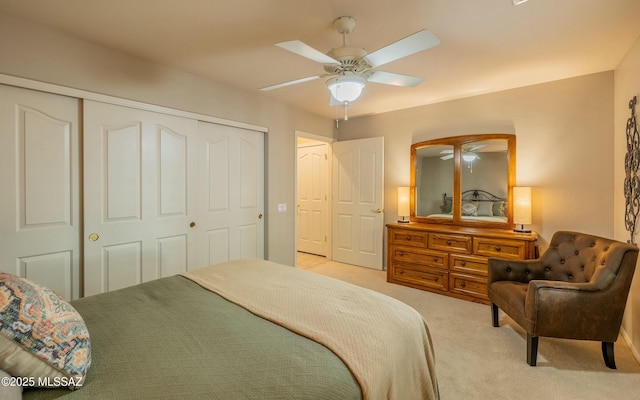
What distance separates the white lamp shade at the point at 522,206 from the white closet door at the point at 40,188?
4.17 meters

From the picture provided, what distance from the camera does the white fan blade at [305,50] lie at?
1577 millimetres

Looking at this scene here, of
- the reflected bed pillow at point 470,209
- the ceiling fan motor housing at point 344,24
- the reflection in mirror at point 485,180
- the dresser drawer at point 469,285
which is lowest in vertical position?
the dresser drawer at point 469,285

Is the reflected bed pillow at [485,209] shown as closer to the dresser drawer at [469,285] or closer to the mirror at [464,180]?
the mirror at [464,180]

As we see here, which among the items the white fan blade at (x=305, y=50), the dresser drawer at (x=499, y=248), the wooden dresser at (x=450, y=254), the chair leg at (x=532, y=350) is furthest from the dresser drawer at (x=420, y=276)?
the white fan blade at (x=305, y=50)

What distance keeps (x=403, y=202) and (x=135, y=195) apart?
3.15 meters

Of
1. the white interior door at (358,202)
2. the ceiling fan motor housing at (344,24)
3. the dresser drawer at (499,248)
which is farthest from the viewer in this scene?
the white interior door at (358,202)

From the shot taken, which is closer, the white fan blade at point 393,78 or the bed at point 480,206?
the white fan blade at point 393,78

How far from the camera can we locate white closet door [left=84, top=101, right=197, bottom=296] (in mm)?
2379

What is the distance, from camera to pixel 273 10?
191cm


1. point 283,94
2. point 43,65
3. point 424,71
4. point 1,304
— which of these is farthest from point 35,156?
point 424,71

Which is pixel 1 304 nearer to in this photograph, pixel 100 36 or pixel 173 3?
pixel 173 3

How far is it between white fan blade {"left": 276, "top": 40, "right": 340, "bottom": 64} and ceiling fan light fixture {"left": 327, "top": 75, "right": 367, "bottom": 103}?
0.37 feet

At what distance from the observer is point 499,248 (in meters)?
3.14

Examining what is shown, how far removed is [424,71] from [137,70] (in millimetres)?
2694
